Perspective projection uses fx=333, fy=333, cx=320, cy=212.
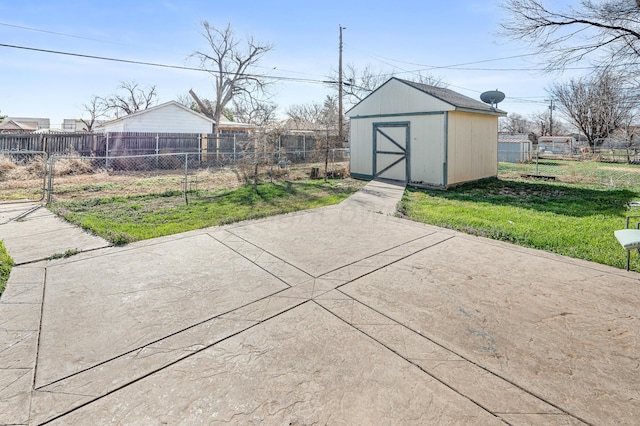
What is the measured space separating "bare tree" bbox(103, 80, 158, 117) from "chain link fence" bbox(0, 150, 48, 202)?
70.3 ft

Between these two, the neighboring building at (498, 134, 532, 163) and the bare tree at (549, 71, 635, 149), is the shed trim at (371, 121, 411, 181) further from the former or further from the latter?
the bare tree at (549, 71, 635, 149)

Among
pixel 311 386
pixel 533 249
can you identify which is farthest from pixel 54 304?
pixel 533 249

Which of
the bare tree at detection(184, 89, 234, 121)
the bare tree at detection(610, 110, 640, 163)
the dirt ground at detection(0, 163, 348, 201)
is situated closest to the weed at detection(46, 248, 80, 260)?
the dirt ground at detection(0, 163, 348, 201)

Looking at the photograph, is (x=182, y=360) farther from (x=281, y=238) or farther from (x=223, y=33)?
(x=223, y=33)

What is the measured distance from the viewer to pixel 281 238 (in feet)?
16.5

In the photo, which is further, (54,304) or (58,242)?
(58,242)

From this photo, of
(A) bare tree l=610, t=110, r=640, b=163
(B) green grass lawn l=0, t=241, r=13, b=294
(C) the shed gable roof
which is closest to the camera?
(B) green grass lawn l=0, t=241, r=13, b=294

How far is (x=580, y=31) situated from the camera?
11742 millimetres

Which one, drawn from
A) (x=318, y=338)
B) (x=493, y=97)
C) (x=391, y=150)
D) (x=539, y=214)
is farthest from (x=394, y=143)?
(x=318, y=338)

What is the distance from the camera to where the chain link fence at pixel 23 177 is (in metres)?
8.51

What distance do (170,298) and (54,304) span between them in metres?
0.98

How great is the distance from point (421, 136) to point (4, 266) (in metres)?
10.2

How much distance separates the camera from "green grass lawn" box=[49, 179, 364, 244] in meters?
5.46

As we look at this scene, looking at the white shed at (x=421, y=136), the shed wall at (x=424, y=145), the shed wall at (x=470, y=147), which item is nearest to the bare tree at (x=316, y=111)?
the white shed at (x=421, y=136)
